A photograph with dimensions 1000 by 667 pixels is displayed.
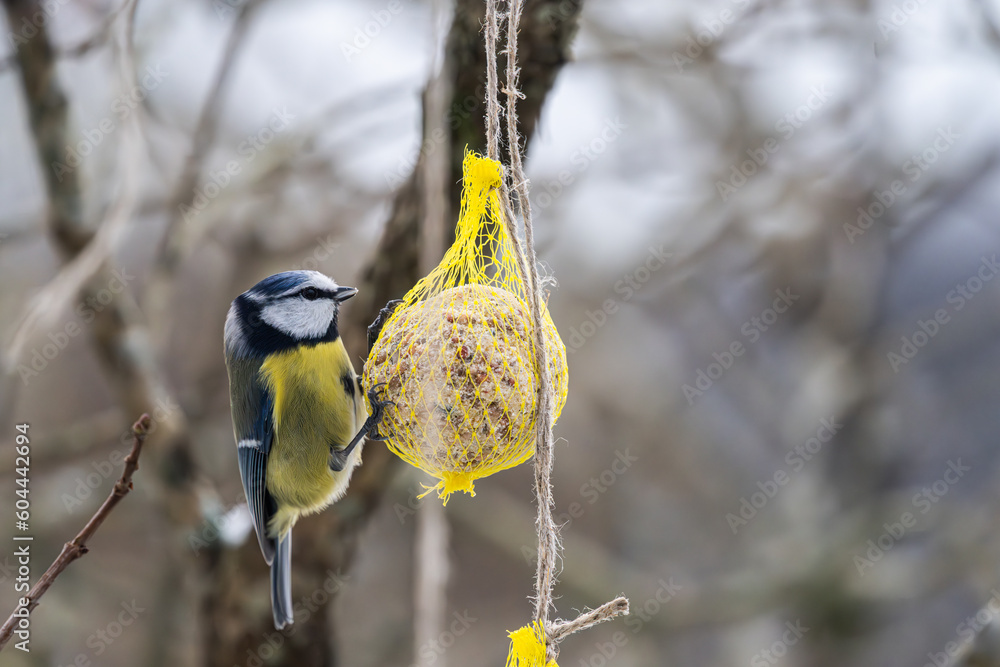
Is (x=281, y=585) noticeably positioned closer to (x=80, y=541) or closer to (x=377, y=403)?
(x=377, y=403)

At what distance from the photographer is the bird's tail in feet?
4.46

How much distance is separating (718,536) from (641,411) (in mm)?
622

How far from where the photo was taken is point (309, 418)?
1343mm

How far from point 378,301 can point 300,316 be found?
26 centimetres

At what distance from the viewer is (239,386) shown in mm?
1356

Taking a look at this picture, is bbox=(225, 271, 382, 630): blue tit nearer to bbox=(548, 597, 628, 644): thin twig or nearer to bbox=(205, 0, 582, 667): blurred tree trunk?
bbox=(205, 0, 582, 667): blurred tree trunk

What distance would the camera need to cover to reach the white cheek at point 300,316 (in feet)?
4.00

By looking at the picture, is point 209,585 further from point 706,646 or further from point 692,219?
point 706,646

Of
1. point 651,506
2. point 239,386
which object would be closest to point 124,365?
point 239,386

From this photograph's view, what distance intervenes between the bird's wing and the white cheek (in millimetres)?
100

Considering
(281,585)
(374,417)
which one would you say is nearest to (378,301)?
(374,417)

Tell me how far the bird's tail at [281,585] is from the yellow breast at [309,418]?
0.42ft

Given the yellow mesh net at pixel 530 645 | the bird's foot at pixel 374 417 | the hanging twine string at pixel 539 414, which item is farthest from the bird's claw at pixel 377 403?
the yellow mesh net at pixel 530 645

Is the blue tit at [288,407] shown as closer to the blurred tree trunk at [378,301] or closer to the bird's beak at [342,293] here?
the bird's beak at [342,293]
